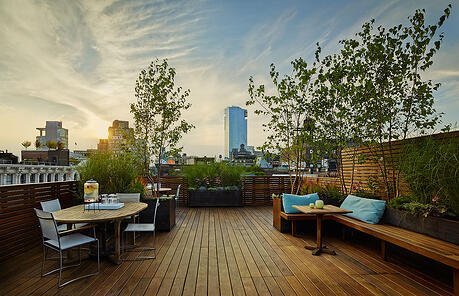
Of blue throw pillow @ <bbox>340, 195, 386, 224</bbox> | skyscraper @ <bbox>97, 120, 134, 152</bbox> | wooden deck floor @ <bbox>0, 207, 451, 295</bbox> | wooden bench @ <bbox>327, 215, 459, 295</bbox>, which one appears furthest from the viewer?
skyscraper @ <bbox>97, 120, 134, 152</bbox>

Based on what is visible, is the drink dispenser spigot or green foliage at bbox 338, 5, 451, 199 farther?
green foliage at bbox 338, 5, 451, 199

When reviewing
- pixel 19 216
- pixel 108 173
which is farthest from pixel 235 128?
pixel 19 216

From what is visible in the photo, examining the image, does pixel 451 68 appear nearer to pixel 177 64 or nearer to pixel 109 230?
pixel 177 64

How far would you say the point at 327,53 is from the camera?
6.01m

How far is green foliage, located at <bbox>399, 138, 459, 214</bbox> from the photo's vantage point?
317cm

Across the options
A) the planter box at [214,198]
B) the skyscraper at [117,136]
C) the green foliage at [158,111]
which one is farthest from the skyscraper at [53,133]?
the green foliage at [158,111]

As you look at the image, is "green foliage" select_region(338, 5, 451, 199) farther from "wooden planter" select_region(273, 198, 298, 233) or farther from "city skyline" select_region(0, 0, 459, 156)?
"wooden planter" select_region(273, 198, 298, 233)

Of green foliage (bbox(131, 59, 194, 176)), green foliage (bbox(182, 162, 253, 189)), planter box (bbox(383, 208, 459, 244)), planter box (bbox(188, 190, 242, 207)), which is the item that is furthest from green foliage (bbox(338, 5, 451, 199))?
green foliage (bbox(182, 162, 253, 189))

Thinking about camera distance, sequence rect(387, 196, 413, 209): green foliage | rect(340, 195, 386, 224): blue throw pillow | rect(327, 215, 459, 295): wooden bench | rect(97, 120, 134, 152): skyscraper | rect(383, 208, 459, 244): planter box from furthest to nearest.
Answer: rect(97, 120, 134, 152): skyscraper, rect(340, 195, 386, 224): blue throw pillow, rect(387, 196, 413, 209): green foliage, rect(383, 208, 459, 244): planter box, rect(327, 215, 459, 295): wooden bench

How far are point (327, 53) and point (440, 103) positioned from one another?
2.36 meters

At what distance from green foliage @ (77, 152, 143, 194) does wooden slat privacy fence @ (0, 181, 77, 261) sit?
66cm

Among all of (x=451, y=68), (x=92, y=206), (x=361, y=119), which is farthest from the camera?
(x=451, y=68)

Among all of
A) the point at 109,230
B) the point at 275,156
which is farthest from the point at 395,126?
the point at 109,230

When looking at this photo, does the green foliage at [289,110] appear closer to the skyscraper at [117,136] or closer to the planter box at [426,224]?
the planter box at [426,224]
